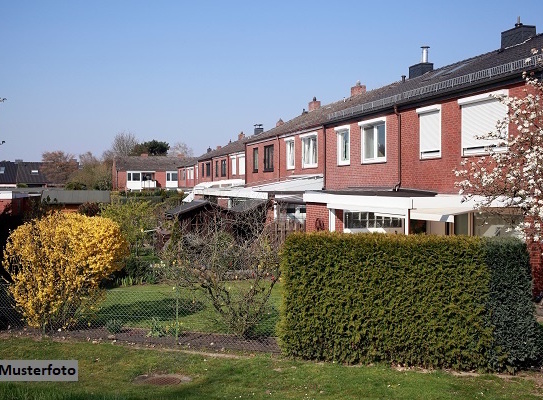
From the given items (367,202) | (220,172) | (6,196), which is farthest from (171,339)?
(220,172)

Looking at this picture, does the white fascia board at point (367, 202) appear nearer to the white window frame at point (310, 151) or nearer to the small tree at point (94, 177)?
the white window frame at point (310, 151)

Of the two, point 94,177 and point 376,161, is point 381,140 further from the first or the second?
point 94,177

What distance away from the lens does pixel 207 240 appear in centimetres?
1352

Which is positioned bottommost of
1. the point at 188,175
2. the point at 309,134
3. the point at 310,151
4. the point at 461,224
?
the point at 461,224

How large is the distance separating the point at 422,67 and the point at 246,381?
2239 cm

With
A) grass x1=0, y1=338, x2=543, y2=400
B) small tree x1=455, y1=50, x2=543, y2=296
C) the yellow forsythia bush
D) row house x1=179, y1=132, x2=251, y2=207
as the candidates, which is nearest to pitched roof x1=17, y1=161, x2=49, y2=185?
row house x1=179, y1=132, x2=251, y2=207

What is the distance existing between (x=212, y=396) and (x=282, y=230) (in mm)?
15051

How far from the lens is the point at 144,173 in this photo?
280 ft

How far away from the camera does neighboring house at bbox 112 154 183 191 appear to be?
3287 inches

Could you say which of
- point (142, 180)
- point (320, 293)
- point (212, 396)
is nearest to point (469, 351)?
point (320, 293)

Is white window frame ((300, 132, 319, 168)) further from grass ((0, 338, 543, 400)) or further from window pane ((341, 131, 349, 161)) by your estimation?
grass ((0, 338, 543, 400))

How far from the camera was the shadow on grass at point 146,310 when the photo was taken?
535 inches

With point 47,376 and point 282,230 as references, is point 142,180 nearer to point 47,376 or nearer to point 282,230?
point 282,230

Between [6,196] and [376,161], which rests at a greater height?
[376,161]
